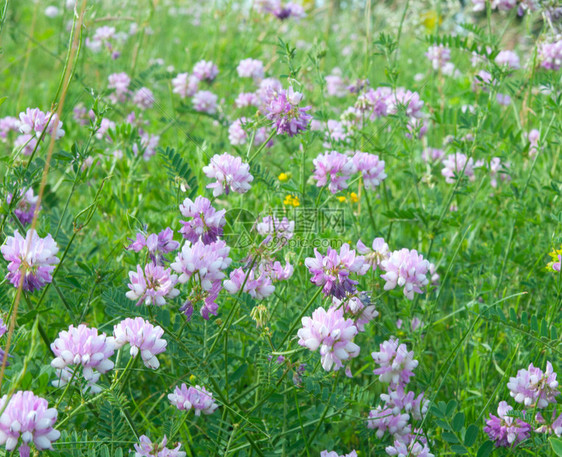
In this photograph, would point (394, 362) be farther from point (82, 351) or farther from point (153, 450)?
point (82, 351)

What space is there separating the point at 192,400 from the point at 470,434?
2.15 feet

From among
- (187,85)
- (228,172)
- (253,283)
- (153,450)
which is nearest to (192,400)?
(153,450)

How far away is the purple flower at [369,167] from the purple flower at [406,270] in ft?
1.41

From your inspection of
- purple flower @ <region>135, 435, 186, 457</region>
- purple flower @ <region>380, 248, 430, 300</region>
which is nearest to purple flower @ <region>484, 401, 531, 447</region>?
purple flower @ <region>380, 248, 430, 300</region>

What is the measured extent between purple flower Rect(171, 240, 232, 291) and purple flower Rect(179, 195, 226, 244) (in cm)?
5

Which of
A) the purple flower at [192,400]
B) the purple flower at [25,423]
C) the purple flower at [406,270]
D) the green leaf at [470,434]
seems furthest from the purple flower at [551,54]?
the purple flower at [25,423]

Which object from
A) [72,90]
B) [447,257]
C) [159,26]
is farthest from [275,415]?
[159,26]

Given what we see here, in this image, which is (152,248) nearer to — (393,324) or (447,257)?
(393,324)

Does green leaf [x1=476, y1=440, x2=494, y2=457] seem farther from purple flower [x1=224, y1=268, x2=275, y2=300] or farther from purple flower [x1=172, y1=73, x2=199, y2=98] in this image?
purple flower [x1=172, y1=73, x2=199, y2=98]

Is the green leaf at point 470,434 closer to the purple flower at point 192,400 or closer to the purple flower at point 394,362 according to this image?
the purple flower at point 394,362

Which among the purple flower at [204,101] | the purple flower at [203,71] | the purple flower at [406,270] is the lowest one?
the purple flower at [406,270]

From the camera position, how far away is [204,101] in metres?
2.90

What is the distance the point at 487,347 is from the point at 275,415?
0.68 m

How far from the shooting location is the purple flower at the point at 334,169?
5.25 ft
